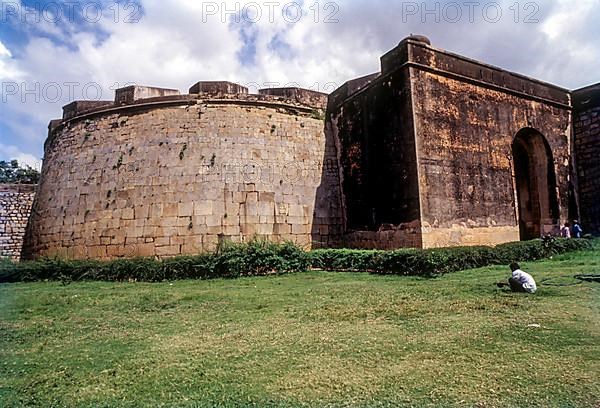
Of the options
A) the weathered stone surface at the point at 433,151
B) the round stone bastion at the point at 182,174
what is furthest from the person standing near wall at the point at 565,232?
the round stone bastion at the point at 182,174

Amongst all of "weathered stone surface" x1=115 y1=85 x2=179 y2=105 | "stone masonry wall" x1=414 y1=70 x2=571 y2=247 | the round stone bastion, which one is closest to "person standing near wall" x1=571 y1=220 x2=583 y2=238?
"stone masonry wall" x1=414 y1=70 x2=571 y2=247

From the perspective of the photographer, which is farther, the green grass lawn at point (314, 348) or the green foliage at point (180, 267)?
the green foliage at point (180, 267)

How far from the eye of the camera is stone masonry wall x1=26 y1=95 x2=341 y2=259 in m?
13.7

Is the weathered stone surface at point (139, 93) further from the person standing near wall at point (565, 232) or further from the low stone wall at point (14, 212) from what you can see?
the person standing near wall at point (565, 232)

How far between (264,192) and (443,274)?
6751 mm

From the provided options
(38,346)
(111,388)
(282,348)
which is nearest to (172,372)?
(111,388)

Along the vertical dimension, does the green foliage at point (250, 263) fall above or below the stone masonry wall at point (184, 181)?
below

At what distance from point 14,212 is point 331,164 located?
15097 millimetres

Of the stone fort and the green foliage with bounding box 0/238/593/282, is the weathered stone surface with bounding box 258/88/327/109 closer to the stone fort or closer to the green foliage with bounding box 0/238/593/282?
the stone fort

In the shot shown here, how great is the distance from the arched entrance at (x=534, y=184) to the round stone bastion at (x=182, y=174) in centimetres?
793

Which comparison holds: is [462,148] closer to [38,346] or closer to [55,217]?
[38,346]

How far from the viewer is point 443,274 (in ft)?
30.7

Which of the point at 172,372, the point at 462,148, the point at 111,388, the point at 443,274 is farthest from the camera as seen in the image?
the point at 462,148

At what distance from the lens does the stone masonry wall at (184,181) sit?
44.9ft
